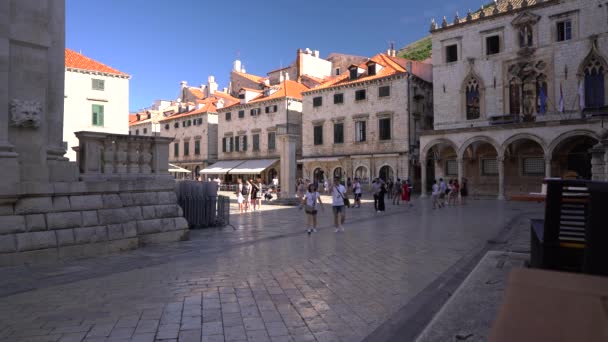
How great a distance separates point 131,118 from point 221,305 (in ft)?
240

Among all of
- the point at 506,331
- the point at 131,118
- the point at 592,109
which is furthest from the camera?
the point at 131,118

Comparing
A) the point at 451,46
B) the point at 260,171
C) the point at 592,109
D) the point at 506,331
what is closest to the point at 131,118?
the point at 260,171

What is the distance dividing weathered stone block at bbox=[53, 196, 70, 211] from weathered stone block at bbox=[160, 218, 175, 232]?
2.19 meters

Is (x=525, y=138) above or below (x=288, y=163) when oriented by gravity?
above

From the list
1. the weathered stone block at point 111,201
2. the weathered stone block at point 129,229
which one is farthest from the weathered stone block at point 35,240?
the weathered stone block at point 129,229

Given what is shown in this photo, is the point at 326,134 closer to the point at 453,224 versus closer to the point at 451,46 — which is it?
the point at 451,46

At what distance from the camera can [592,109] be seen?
27.4 m

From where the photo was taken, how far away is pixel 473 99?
33219 millimetres

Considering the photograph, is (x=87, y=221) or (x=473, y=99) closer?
(x=87, y=221)

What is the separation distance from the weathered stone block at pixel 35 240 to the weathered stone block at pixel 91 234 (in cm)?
43

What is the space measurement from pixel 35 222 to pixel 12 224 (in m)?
0.36

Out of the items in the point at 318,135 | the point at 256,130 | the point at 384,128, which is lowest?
the point at 318,135

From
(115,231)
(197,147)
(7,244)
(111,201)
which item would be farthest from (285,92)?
(7,244)

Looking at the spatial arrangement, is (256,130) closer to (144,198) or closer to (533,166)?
(533,166)
